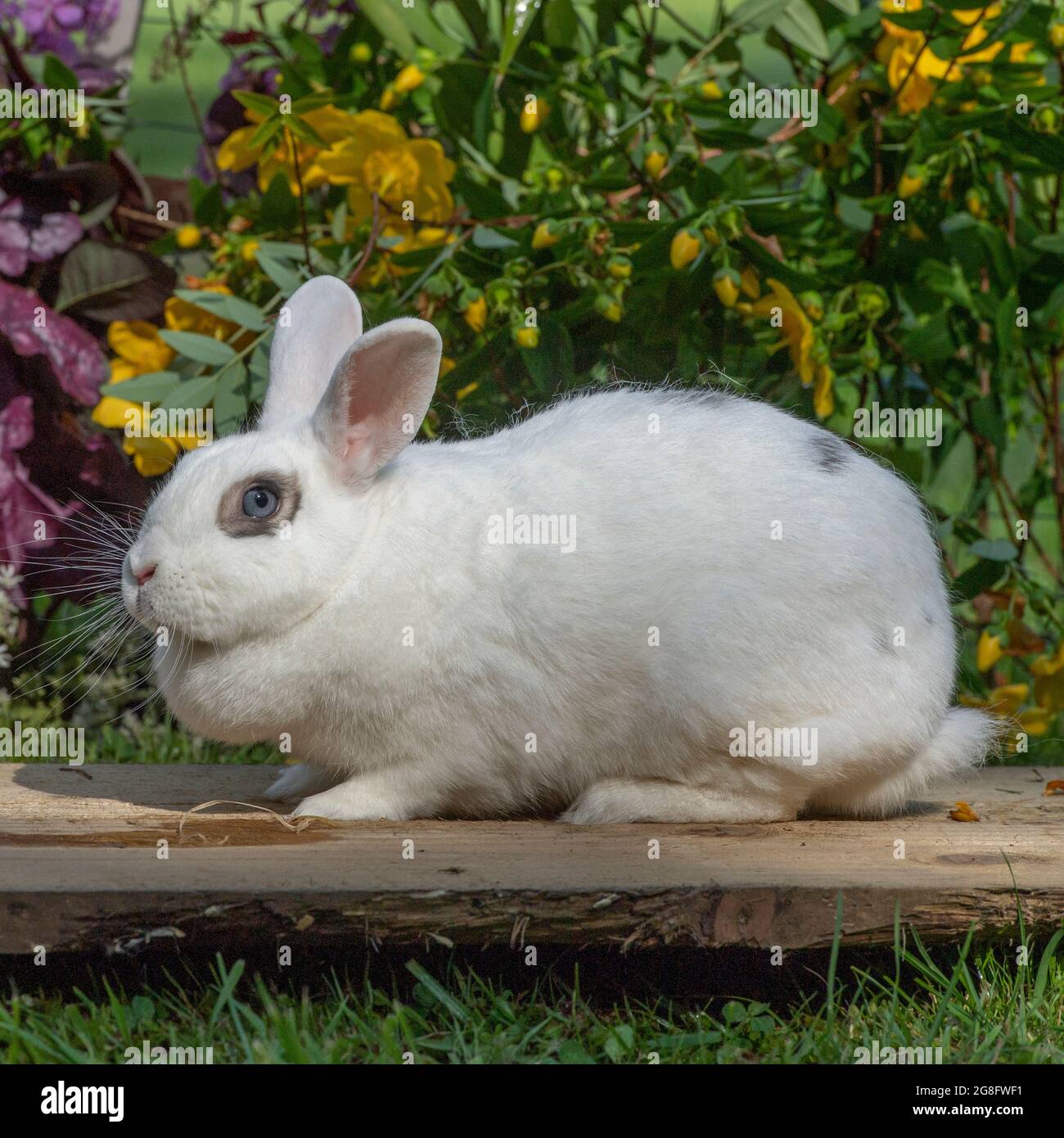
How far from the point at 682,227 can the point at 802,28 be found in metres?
0.81

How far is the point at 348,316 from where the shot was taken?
320 cm

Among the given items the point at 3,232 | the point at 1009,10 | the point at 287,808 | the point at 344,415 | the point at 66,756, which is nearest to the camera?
the point at 344,415

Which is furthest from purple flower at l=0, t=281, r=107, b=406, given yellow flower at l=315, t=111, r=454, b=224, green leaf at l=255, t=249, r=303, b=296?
yellow flower at l=315, t=111, r=454, b=224

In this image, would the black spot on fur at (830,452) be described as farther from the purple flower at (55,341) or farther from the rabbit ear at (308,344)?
the purple flower at (55,341)

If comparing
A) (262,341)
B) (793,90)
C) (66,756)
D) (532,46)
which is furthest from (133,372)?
(793,90)

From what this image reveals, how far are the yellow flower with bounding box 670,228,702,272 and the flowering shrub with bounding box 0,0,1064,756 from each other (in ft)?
0.05

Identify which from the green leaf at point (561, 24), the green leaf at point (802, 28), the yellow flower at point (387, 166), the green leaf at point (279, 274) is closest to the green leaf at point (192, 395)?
the green leaf at point (279, 274)

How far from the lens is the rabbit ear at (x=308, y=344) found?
10.2 ft

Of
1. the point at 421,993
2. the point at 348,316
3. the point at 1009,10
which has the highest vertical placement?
the point at 1009,10

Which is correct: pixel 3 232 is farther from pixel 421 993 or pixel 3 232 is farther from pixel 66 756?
pixel 421 993

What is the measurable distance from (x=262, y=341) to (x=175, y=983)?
6.38ft

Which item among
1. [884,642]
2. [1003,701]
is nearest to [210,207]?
[884,642]

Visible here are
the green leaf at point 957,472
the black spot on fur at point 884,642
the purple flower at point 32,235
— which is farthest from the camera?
the purple flower at point 32,235

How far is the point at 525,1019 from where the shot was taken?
2482mm
